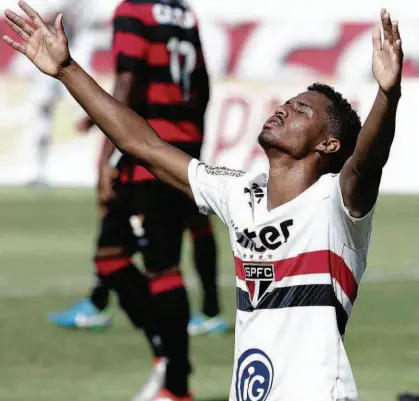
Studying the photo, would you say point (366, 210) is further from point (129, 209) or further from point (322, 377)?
point (129, 209)

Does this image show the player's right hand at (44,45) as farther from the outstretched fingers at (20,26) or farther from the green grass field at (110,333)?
the green grass field at (110,333)

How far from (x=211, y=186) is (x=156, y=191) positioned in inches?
74.7

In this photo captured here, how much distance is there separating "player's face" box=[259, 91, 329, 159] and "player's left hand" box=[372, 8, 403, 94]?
0.41 meters

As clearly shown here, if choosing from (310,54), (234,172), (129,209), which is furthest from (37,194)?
(234,172)

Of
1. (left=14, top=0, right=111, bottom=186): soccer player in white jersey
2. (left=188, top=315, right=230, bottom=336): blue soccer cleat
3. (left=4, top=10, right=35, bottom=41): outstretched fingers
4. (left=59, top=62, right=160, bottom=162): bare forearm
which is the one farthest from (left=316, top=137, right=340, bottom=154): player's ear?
(left=14, top=0, right=111, bottom=186): soccer player in white jersey

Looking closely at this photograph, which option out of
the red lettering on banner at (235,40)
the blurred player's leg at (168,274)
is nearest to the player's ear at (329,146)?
the blurred player's leg at (168,274)

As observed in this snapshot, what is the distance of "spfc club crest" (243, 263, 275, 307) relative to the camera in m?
4.52

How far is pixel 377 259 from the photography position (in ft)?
39.7

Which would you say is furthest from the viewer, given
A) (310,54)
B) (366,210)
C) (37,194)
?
(310,54)

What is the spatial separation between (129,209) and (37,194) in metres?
10.7

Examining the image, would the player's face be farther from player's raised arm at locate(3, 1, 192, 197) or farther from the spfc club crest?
player's raised arm at locate(3, 1, 192, 197)

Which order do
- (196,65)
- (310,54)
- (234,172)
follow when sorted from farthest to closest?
(310,54)
(196,65)
(234,172)

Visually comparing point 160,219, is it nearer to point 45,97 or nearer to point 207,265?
point 207,265

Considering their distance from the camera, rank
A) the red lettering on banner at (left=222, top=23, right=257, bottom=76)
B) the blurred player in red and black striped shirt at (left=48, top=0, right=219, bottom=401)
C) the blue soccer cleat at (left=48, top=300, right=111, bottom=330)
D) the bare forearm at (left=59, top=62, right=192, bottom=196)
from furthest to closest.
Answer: the red lettering on banner at (left=222, top=23, right=257, bottom=76) < the blue soccer cleat at (left=48, top=300, right=111, bottom=330) < the blurred player in red and black striped shirt at (left=48, top=0, right=219, bottom=401) < the bare forearm at (left=59, top=62, right=192, bottom=196)
